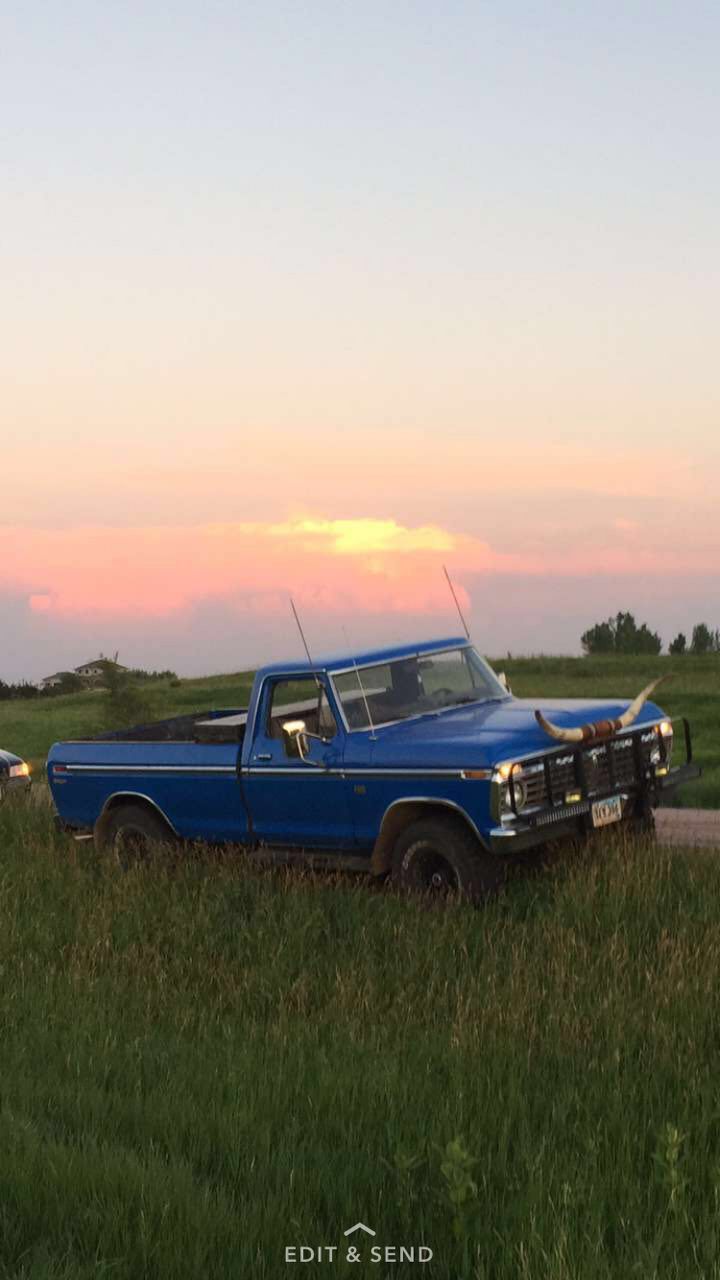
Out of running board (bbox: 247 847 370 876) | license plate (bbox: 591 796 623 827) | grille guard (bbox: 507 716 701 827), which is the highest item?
grille guard (bbox: 507 716 701 827)

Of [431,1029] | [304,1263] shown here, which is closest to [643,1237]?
[304,1263]

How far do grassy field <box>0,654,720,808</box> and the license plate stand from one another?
11.5m

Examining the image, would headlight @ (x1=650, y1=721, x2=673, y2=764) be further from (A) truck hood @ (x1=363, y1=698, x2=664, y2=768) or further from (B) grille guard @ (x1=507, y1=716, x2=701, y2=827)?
(A) truck hood @ (x1=363, y1=698, x2=664, y2=768)

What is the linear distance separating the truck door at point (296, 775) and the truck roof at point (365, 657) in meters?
0.09

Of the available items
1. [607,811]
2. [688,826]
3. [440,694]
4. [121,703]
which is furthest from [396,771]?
[121,703]

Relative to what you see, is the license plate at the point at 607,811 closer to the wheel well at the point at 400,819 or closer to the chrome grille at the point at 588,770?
the chrome grille at the point at 588,770

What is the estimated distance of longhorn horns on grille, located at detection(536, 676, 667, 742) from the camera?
10648mm

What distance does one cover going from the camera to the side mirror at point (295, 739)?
1130 centimetres

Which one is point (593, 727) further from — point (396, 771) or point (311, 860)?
point (311, 860)

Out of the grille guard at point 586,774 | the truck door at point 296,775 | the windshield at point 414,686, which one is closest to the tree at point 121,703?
the truck door at point 296,775

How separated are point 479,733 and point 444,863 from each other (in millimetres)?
1077

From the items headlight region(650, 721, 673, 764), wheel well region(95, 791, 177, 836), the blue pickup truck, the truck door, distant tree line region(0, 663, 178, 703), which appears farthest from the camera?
distant tree line region(0, 663, 178, 703)

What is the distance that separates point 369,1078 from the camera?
6547mm

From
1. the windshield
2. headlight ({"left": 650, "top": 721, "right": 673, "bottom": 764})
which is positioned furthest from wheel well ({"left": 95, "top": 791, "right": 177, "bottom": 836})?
headlight ({"left": 650, "top": 721, "right": 673, "bottom": 764})
